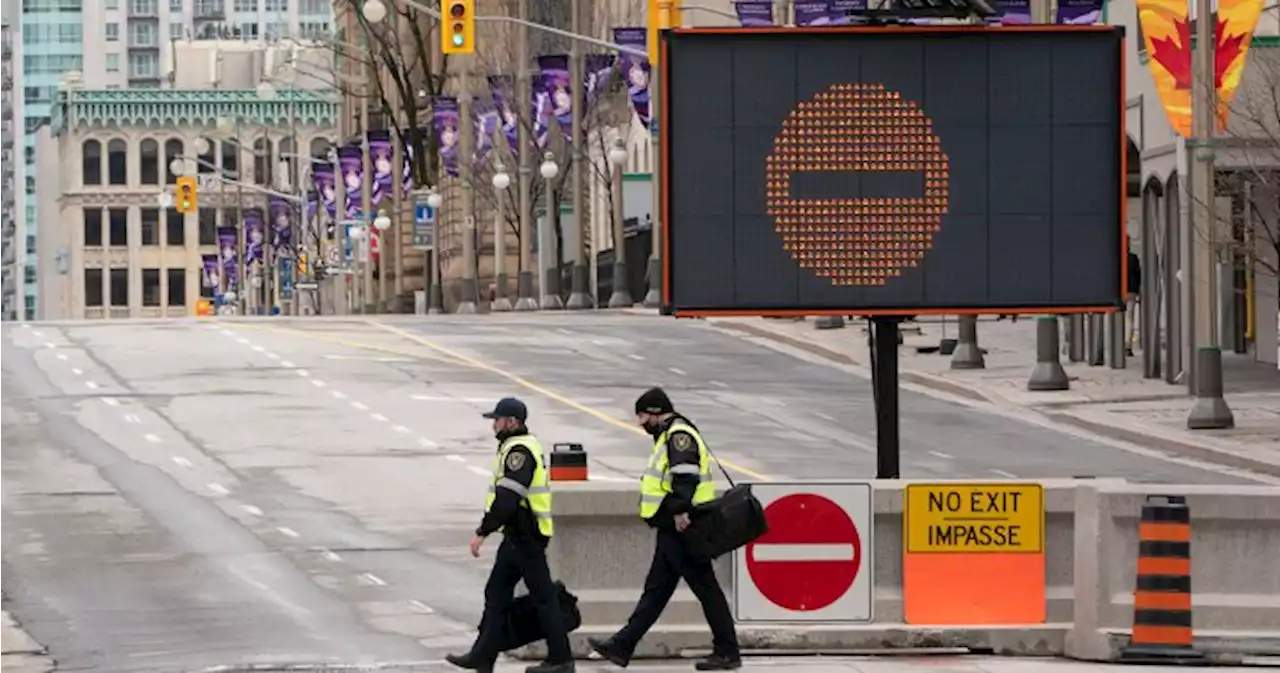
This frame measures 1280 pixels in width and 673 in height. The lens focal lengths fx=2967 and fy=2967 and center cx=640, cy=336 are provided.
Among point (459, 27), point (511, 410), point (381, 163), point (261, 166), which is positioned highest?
point (261, 166)

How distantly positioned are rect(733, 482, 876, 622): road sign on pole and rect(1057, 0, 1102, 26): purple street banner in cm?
2549

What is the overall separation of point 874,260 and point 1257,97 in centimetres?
2430

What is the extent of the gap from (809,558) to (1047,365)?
82.9ft

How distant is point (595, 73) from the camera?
7819cm

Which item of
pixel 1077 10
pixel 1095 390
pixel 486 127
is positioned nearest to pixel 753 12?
pixel 1077 10

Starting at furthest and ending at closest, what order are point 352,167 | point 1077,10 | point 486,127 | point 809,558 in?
point 352,167
point 486,127
point 1077,10
point 809,558

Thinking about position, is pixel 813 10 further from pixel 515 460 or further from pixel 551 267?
pixel 551 267

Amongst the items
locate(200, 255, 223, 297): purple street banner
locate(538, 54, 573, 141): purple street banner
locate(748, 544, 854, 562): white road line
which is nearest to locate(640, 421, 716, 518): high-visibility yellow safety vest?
locate(748, 544, 854, 562): white road line

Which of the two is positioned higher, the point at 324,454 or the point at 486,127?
the point at 486,127

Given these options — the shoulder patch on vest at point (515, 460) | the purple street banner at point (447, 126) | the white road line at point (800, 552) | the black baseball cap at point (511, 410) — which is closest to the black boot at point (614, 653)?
the white road line at point (800, 552)

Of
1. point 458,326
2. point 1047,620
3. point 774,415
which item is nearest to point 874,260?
point 1047,620

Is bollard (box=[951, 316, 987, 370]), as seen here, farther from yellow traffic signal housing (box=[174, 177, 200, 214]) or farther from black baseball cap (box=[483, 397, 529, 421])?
yellow traffic signal housing (box=[174, 177, 200, 214])

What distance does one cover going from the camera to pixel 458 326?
59.4m

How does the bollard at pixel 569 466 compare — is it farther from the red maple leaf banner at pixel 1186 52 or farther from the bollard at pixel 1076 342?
the bollard at pixel 1076 342
